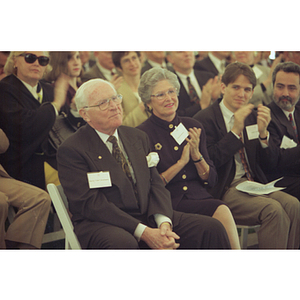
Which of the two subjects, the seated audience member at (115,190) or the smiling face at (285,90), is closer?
the seated audience member at (115,190)

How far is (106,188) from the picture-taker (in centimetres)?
294

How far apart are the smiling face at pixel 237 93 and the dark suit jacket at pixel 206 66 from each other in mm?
193

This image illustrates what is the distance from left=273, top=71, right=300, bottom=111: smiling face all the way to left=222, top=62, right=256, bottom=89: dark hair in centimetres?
25

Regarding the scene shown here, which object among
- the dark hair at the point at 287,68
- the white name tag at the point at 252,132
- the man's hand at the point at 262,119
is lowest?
the white name tag at the point at 252,132

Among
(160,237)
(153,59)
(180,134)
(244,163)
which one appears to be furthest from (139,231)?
(153,59)

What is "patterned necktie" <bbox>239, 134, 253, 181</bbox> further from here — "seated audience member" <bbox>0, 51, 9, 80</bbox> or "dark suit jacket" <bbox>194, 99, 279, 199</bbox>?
"seated audience member" <bbox>0, 51, 9, 80</bbox>

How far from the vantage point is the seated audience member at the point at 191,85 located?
129 inches

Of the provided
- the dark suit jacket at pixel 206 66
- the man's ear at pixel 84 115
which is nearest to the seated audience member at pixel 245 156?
the dark suit jacket at pixel 206 66

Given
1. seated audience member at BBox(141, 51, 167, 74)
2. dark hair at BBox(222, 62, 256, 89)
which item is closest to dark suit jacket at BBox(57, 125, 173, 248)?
seated audience member at BBox(141, 51, 167, 74)

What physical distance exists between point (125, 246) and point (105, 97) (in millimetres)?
1224

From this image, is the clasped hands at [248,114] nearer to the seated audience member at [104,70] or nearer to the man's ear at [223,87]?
the man's ear at [223,87]

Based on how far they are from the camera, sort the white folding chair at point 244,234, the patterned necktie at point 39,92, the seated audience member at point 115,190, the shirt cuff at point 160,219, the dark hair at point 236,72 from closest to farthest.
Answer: the seated audience member at point 115,190
the shirt cuff at point 160,219
the patterned necktie at point 39,92
the white folding chair at point 244,234
the dark hair at point 236,72
